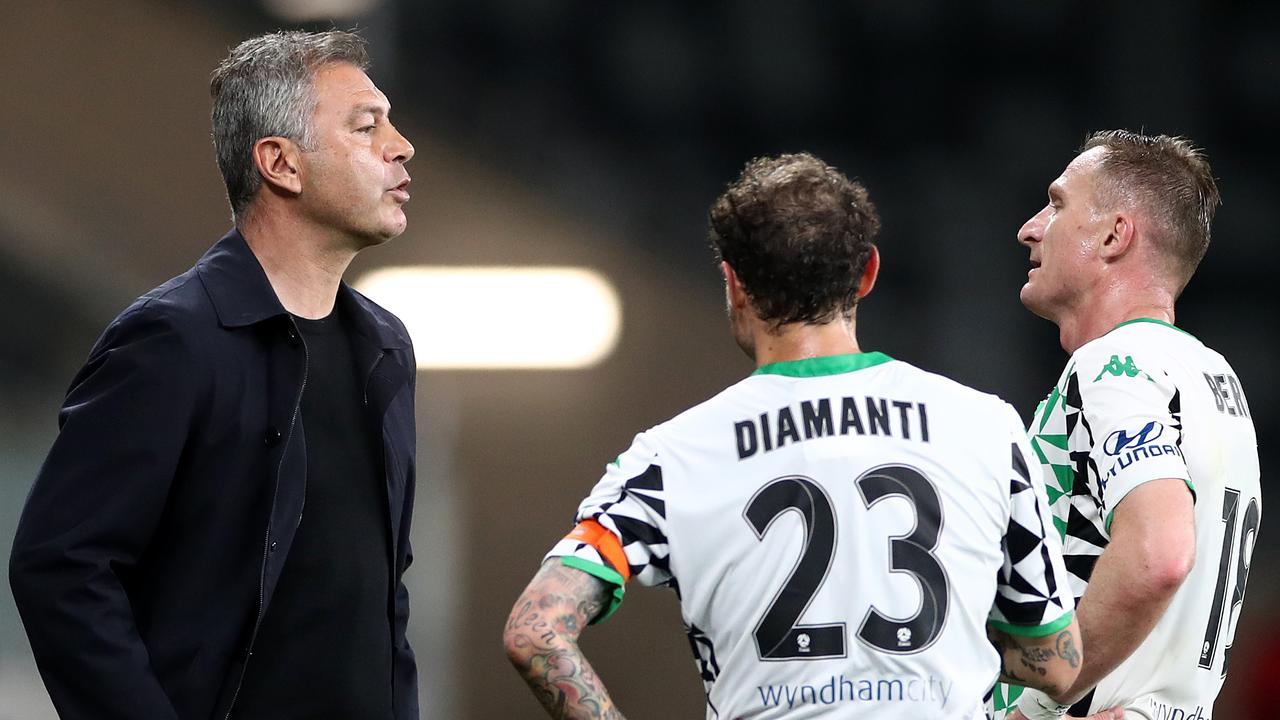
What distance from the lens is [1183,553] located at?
1.64 m

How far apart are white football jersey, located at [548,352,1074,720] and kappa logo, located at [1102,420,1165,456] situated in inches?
15.4

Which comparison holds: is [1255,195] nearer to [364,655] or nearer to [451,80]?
[451,80]

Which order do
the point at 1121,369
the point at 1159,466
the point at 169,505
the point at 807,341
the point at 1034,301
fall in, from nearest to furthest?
the point at 807,341 < the point at 169,505 < the point at 1159,466 < the point at 1121,369 < the point at 1034,301

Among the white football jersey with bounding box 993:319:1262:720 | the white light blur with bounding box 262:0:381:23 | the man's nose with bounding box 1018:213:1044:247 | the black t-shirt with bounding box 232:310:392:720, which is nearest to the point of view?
the black t-shirt with bounding box 232:310:392:720

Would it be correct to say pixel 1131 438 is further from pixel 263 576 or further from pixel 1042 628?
pixel 263 576

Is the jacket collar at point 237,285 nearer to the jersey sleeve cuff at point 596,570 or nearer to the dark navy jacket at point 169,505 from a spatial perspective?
the dark navy jacket at point 169,505

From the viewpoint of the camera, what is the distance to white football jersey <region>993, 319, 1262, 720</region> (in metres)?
1.74

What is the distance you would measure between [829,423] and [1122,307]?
0.82 metres

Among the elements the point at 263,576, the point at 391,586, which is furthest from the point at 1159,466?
the point at 263,576

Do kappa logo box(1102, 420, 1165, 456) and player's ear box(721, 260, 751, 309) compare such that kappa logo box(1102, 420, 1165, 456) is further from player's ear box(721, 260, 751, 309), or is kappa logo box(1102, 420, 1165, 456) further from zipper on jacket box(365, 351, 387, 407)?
zipper on jacket box(365, 351, 387, 407)

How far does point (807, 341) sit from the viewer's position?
1.38m

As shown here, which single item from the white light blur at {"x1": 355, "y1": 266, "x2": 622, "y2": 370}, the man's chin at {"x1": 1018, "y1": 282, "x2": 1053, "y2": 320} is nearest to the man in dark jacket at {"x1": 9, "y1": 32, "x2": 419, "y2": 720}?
the man's chin at {"x1": 1018, "y1": 282, "x2": 1053, "y2": 320}

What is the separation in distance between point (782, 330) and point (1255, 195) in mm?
4150

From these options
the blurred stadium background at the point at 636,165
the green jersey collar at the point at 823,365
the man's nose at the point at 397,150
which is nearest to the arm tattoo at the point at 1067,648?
the green jersey collar at the point at 823,365
